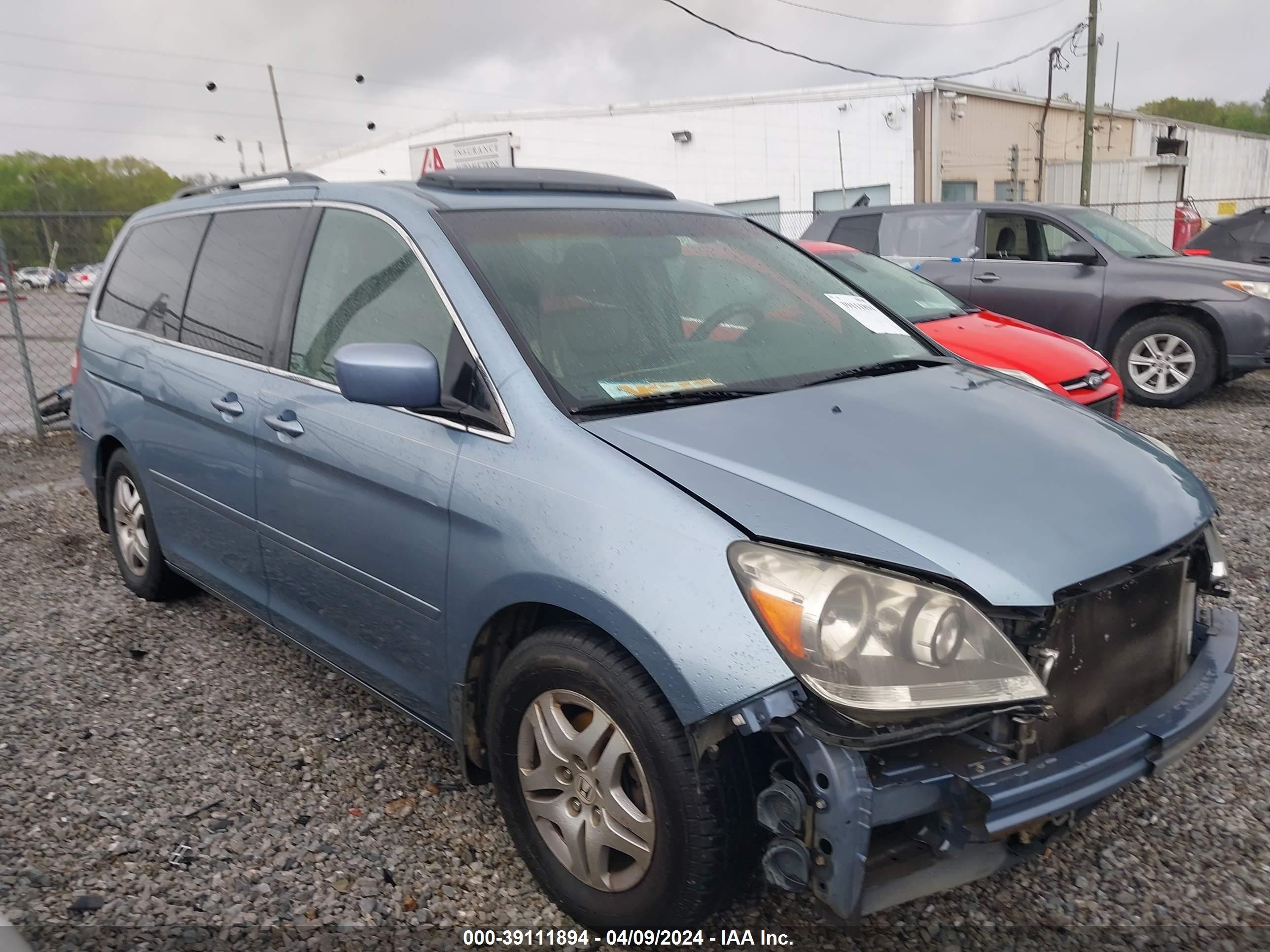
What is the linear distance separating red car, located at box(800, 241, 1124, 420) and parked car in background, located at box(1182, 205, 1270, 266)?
281 inches

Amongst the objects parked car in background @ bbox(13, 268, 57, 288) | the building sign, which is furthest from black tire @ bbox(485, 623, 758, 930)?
the building sign

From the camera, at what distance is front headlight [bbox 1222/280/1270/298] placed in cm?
785

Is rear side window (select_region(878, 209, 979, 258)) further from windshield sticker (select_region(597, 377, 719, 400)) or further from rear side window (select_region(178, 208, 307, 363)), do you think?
windshield sticker (select_region(597, 377, 719, 400))

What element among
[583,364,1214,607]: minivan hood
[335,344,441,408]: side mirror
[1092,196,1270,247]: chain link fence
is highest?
[335,344,441,408]: side mirror

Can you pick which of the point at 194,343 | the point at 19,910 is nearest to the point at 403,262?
the point at 194,343

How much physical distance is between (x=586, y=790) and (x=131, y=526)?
3228 mm

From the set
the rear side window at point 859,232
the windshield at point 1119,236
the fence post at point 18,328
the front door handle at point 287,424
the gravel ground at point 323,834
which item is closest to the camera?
the gravel ground at point 323,834

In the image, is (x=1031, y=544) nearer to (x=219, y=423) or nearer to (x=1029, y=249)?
(x=219, y=423)

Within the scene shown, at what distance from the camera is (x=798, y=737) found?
1777mm

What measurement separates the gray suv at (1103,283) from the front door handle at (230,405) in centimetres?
752

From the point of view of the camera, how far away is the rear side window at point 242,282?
127 inches

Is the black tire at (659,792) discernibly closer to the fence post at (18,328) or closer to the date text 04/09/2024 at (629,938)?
the date text 04/09/2024 at (629,938)

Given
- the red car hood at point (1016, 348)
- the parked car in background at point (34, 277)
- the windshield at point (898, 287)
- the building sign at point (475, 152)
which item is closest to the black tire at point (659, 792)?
the red car hood at point (1016, 348)

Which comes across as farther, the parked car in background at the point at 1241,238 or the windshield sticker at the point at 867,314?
the parked car in background at the point at 1241,238
